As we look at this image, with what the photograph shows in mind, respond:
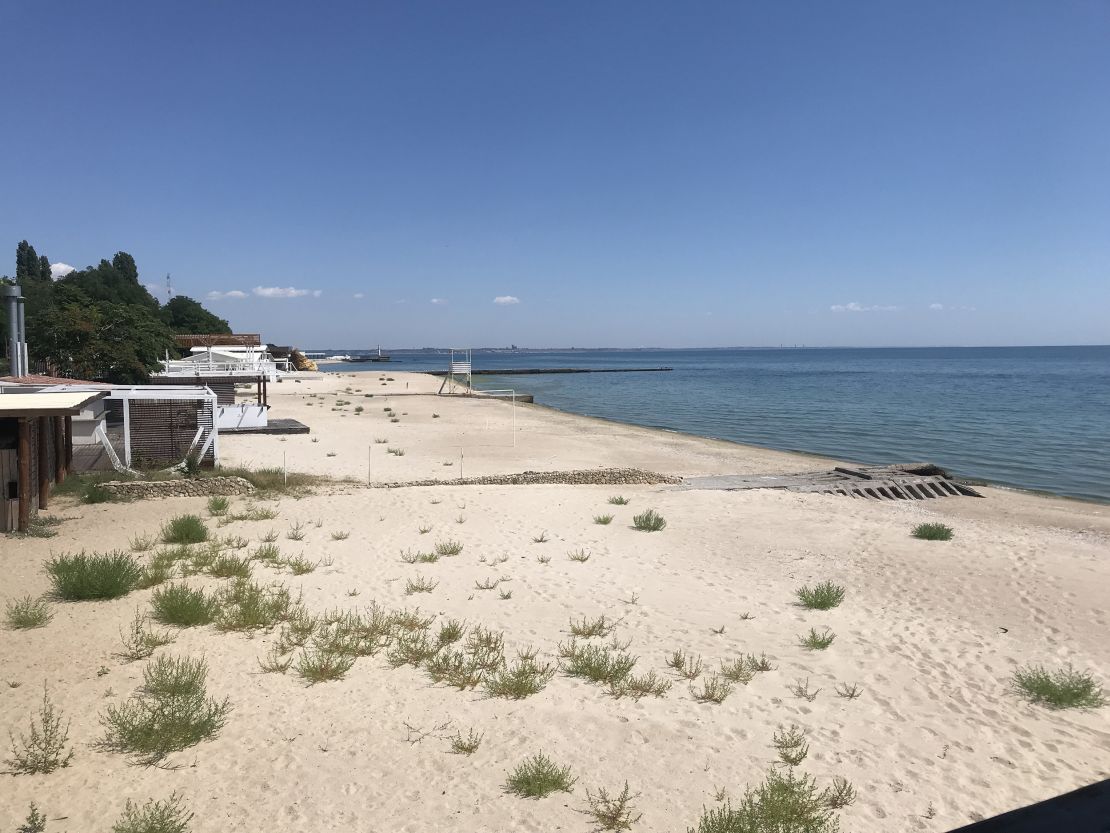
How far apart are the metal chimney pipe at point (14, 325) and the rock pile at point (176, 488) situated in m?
5.73

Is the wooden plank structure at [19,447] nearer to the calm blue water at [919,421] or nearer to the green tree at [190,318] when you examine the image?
the calm blue water at [919,421]

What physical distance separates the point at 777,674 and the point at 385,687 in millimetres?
3613

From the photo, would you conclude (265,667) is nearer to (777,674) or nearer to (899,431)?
(777,674)

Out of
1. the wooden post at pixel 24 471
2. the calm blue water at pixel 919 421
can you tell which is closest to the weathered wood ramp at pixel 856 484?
the calm blue water at pixel 919 421

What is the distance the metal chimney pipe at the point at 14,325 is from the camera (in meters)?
17.2

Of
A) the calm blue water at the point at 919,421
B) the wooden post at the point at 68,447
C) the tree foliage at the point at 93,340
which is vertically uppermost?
the tree foliage at the point at 93,340

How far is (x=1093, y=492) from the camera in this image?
19.5 meters

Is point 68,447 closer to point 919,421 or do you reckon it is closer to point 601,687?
point 601,687

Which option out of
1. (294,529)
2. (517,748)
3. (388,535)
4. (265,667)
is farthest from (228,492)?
(517,748)

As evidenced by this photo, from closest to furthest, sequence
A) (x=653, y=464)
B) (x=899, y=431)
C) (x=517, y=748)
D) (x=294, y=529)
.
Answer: (x=517, y=748), (x=294, y=529), (x=653, y=464), (x=899, y=431)

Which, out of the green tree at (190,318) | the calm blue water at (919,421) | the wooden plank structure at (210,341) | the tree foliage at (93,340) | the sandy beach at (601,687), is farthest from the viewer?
the green tree at (190,318)

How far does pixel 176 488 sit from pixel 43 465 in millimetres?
2341

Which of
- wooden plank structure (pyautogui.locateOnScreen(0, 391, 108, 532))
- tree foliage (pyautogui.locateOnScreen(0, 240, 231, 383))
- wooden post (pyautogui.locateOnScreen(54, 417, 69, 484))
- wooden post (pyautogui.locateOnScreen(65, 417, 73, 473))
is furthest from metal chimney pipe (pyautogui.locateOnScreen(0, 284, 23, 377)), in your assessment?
tree foliage (pyautogui.locateOnScreen(0, 240, 231, 383))

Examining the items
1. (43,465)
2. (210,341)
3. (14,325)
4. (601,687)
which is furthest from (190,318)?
(601,687)
